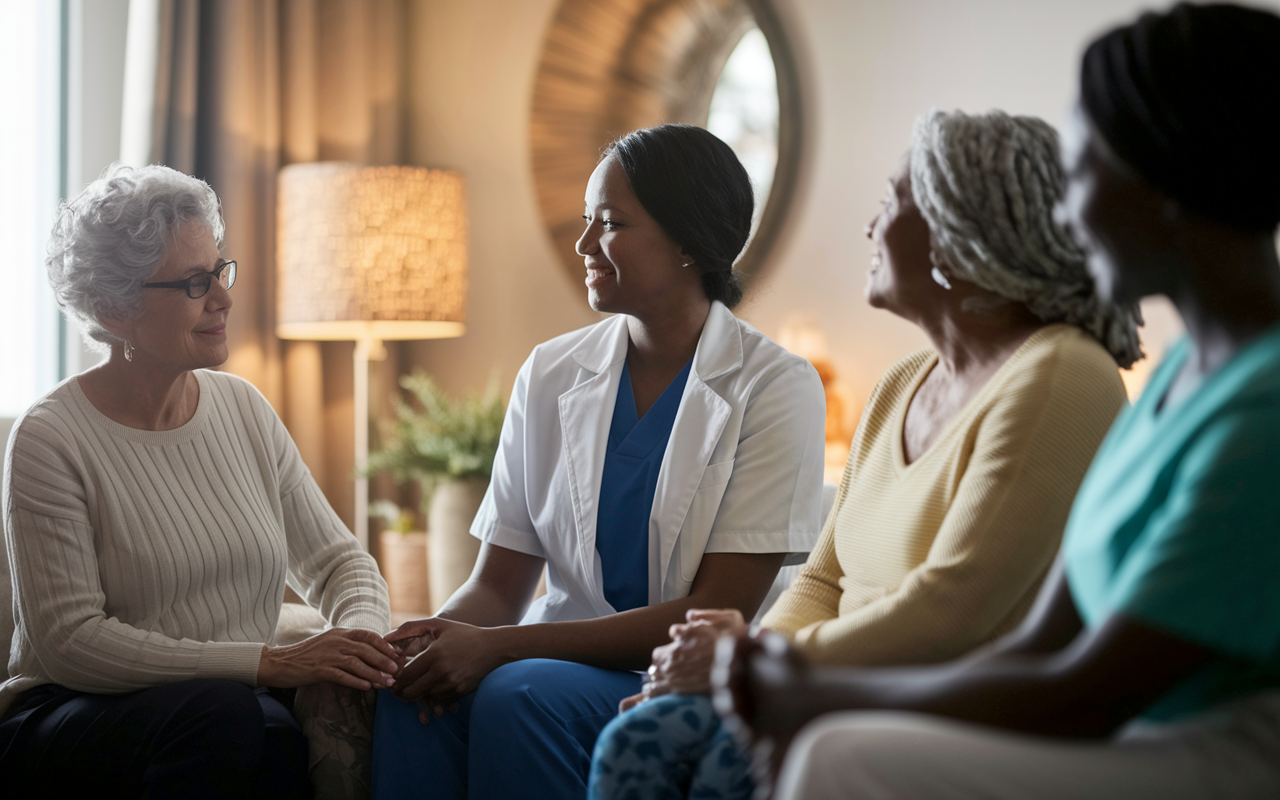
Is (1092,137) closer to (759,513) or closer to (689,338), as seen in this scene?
(759,513)

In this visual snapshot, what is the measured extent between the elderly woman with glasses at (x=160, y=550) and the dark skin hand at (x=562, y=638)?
61 millimetres

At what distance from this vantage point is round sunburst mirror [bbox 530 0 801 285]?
2.98 m

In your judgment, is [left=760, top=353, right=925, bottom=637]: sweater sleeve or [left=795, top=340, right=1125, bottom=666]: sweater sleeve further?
[left=760, top=353, right=925, bottom=637]: sweater sleeve

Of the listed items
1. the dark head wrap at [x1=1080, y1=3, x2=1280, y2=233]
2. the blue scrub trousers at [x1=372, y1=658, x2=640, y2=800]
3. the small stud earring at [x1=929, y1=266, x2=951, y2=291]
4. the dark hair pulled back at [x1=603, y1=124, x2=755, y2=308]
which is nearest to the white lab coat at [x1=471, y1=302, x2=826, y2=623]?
the dark hair pulled back at [x1=603, y1=124, x2=755, y2=308]

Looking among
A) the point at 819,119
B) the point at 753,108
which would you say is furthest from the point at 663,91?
the point at 819,119

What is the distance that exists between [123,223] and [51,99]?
1.59 metres

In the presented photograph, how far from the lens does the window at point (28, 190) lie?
112 inches

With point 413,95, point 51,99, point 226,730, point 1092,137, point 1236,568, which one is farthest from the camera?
point 413,95

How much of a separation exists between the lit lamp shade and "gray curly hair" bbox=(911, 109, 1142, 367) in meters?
2.15

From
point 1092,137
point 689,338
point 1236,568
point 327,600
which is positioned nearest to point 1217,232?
point 1092,137

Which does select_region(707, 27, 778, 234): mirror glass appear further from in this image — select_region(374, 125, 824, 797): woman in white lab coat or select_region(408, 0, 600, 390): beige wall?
select_region(374, 125, 824, 797): woman in white lab coat

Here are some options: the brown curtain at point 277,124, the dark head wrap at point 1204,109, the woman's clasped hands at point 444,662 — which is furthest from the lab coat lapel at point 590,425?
the brown curtain at point 277,124

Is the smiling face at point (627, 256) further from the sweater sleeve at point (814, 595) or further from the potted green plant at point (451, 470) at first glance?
the potted green plant at point (451, 470)

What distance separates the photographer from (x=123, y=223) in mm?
1672
